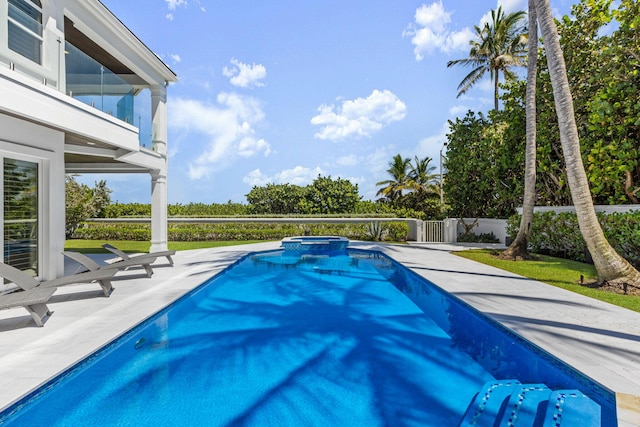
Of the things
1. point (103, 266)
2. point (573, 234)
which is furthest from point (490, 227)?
point (103, 266)

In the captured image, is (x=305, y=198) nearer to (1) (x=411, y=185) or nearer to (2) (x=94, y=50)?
(1) (x=411, y=185)

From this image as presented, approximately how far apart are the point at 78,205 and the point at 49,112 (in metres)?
18.0

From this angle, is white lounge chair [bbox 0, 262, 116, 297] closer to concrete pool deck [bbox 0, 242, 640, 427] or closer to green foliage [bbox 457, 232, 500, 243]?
concrete pool deck [bbox 0, 242, 640, 427]

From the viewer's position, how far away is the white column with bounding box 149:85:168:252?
13578 mm

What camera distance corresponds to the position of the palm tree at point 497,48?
2367 cm

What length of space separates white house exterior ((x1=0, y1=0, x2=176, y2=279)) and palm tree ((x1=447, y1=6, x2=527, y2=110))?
2335 centimetres

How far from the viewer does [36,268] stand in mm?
8281

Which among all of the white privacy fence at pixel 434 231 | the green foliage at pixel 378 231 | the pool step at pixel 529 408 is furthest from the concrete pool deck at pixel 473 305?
the green foliage at pixel 378 231

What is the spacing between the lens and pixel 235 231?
2064 centimetres

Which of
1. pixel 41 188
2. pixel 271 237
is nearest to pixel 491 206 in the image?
pixel 271 237

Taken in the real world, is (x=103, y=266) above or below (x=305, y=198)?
below

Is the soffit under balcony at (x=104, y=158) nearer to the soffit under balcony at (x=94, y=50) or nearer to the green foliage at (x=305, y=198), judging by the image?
the soffit under balcony at (x=94, y=50)

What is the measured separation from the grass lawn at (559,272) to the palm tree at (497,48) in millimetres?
15257

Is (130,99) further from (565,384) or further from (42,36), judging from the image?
(565,384)
